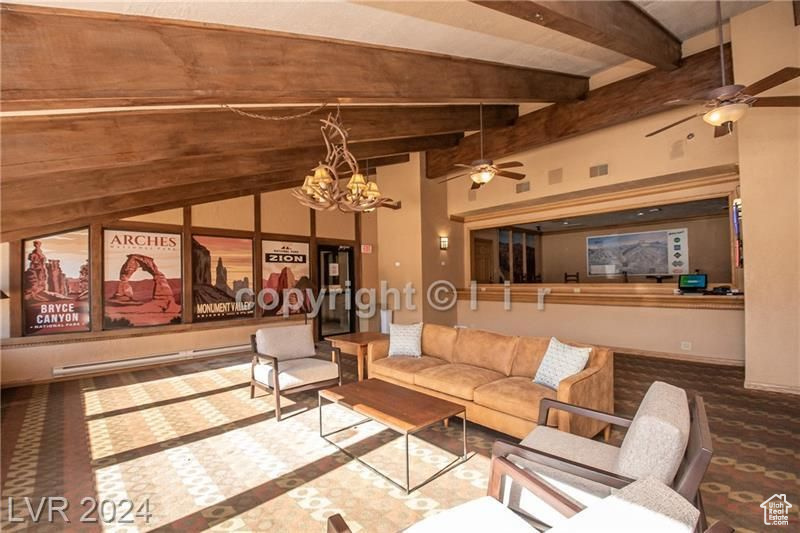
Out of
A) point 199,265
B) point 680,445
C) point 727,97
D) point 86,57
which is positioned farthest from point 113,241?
point 727,97

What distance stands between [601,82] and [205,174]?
591 centimetres

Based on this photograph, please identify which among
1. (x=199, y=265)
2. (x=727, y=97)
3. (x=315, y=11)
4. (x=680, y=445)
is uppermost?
(x=315, y=11)

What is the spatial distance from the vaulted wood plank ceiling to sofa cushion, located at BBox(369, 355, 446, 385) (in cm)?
275

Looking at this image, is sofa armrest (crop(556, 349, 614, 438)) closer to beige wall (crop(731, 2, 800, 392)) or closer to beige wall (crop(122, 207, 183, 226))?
beige wall (crop(731, 2, 800, 392))

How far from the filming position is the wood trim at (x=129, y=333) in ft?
16.7

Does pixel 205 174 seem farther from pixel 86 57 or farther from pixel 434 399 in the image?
pixel 434 399

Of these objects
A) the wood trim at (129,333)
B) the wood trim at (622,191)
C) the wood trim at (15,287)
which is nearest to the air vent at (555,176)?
the wood trim at (622,191)

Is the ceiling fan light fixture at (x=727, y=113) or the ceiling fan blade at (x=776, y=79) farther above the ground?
the ceiling fan blade at (x=776, y=79)

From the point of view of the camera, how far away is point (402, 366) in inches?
157

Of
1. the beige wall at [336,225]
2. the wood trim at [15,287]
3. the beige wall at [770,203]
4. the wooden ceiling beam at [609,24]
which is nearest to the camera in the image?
the wooden ceiling beam at [609,24]

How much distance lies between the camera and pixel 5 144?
2.49 metres

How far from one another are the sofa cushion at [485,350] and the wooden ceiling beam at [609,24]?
9.14 feet

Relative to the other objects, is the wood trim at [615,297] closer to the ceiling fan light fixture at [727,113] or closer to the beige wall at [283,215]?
the ceiling fan light fixture at [727,113]

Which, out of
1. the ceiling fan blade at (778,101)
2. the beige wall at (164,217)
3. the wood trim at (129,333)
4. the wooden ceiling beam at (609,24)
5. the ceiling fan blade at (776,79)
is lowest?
the wood trim at (129,333)
